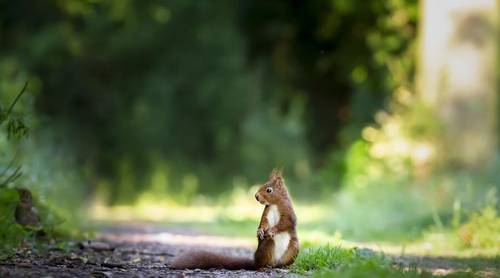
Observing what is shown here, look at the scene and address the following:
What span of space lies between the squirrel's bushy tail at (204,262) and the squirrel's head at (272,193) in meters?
0.53

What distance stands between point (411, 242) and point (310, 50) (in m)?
12.3

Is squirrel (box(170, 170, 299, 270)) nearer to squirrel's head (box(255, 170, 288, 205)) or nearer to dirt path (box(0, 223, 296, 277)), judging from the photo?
squirrel's head (box(255, 170, 288, 205))

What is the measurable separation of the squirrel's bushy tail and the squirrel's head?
534 mm

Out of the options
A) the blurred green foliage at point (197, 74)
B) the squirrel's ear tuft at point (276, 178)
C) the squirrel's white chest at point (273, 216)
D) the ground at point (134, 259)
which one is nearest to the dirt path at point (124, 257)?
the ground at point (134, 259)

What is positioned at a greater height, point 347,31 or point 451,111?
point 347,31

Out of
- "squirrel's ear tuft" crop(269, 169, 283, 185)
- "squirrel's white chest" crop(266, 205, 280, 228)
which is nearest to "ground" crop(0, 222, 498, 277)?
"squirrel's white chest" crop(266, 205, 280, 228)

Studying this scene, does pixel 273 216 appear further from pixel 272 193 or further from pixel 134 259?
pixel 134 259

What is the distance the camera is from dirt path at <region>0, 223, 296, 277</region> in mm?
7086

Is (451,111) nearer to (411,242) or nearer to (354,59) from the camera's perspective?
(411,242)

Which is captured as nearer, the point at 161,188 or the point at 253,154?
the point at 161,188

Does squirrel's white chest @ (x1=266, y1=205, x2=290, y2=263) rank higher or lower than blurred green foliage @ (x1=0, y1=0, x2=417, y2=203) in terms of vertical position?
lower

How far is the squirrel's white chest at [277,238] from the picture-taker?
25.4 ft

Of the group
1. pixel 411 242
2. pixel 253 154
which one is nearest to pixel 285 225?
pixel 411 242

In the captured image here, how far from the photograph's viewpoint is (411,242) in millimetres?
12305
